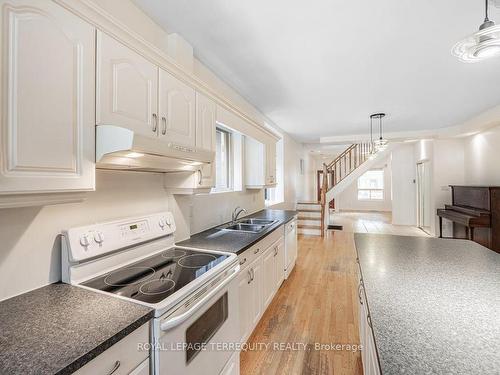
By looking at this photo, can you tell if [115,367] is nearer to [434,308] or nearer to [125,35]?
[434,308]

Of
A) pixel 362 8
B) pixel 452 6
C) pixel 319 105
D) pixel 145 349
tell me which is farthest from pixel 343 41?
pixel 145 349

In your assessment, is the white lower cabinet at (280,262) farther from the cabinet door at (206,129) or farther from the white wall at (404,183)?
the white wall at (404,183)

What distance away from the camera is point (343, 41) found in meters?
2.13

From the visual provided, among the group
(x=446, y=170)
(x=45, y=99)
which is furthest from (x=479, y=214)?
(x=45, y=99)

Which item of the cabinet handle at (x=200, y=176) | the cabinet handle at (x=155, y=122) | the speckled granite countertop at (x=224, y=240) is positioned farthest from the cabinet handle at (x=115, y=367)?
the cabinet handle at (x=200, y=176)

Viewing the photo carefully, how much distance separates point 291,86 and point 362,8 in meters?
1.42

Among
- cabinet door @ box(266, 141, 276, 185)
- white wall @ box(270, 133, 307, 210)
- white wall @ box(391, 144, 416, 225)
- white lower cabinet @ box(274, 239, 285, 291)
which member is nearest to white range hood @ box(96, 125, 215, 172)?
white lower cabinet @ box(274, 239, 285, 291)

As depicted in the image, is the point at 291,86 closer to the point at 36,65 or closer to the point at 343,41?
the point at 343,41

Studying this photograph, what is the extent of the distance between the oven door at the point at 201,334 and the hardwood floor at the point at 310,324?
1.80 feet

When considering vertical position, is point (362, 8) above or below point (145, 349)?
above

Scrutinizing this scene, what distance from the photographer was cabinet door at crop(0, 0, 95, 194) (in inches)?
33.0

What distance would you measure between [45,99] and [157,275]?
39.0 inches

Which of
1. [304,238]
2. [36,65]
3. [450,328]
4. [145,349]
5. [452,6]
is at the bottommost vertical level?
[304,238]

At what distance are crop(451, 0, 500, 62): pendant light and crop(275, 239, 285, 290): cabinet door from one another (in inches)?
90.7
